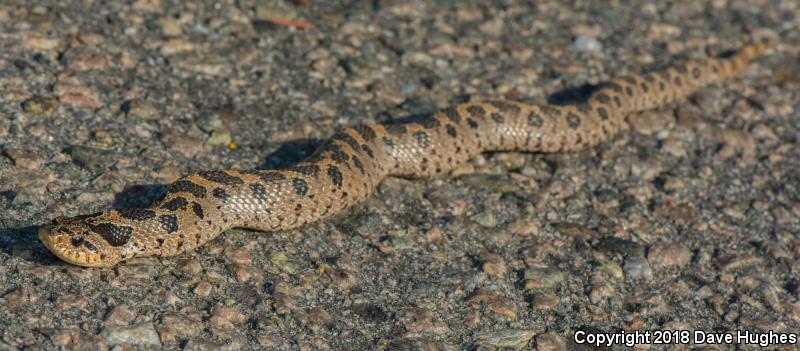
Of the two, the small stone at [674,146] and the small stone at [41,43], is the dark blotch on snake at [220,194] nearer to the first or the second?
the small stone at [41,43]

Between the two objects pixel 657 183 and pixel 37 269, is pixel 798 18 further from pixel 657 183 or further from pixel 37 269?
pixel 37 269

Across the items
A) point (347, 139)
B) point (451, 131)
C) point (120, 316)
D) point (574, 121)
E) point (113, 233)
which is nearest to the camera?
point (120, 316)

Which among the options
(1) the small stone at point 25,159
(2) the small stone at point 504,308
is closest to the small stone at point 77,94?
(1) the small stone at point 25,159

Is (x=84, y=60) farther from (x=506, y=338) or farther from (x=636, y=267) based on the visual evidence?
(x=636, y=267)

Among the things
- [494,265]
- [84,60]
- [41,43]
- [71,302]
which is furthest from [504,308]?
[41,43]

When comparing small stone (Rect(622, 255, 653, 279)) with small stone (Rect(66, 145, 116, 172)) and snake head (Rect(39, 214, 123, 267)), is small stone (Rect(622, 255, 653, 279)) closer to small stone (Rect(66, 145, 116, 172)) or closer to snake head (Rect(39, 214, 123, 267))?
snake head (Rect(39, 214, 123, 267))
